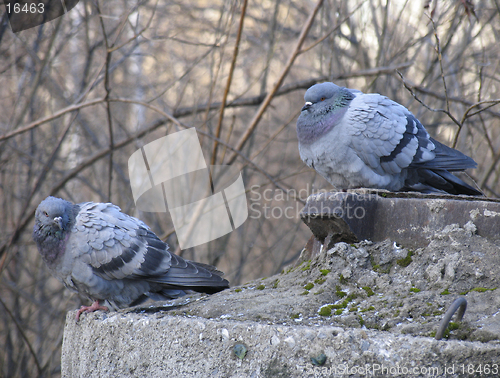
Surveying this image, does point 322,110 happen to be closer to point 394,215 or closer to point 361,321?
point 394,215

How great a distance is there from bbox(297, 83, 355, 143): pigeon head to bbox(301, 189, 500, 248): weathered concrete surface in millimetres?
924

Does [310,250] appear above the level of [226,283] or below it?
above

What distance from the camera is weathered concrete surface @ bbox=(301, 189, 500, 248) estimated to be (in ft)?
7.35

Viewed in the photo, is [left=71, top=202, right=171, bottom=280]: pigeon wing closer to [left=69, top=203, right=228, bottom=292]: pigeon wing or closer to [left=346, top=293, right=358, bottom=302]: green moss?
[left=69, top=203, right=228, bottom=292]: pigeon wing

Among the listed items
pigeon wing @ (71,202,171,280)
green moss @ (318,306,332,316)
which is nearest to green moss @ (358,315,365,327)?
green moss @ (318,306,332,316)

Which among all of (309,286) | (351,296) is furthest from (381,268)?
(309,286)

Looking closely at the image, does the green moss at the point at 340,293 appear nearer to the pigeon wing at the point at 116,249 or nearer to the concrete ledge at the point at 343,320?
the concrete ledge at the point at 343,320

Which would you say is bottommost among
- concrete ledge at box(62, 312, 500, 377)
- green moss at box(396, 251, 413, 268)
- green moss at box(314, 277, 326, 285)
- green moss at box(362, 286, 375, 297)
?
concrete ledge at box(62, 312, 500, 377)

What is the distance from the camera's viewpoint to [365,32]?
18.4 feet

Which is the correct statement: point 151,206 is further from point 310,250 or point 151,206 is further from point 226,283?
point 310,250

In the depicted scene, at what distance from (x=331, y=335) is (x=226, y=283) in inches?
59.9

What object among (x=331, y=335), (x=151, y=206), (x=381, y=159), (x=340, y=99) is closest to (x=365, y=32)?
(x=340, y=99)

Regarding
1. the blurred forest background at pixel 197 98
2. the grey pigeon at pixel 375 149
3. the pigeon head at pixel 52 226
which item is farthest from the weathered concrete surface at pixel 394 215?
the blurred forest background at pixel 197 98

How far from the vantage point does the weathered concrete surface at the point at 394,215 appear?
2.24 meters
